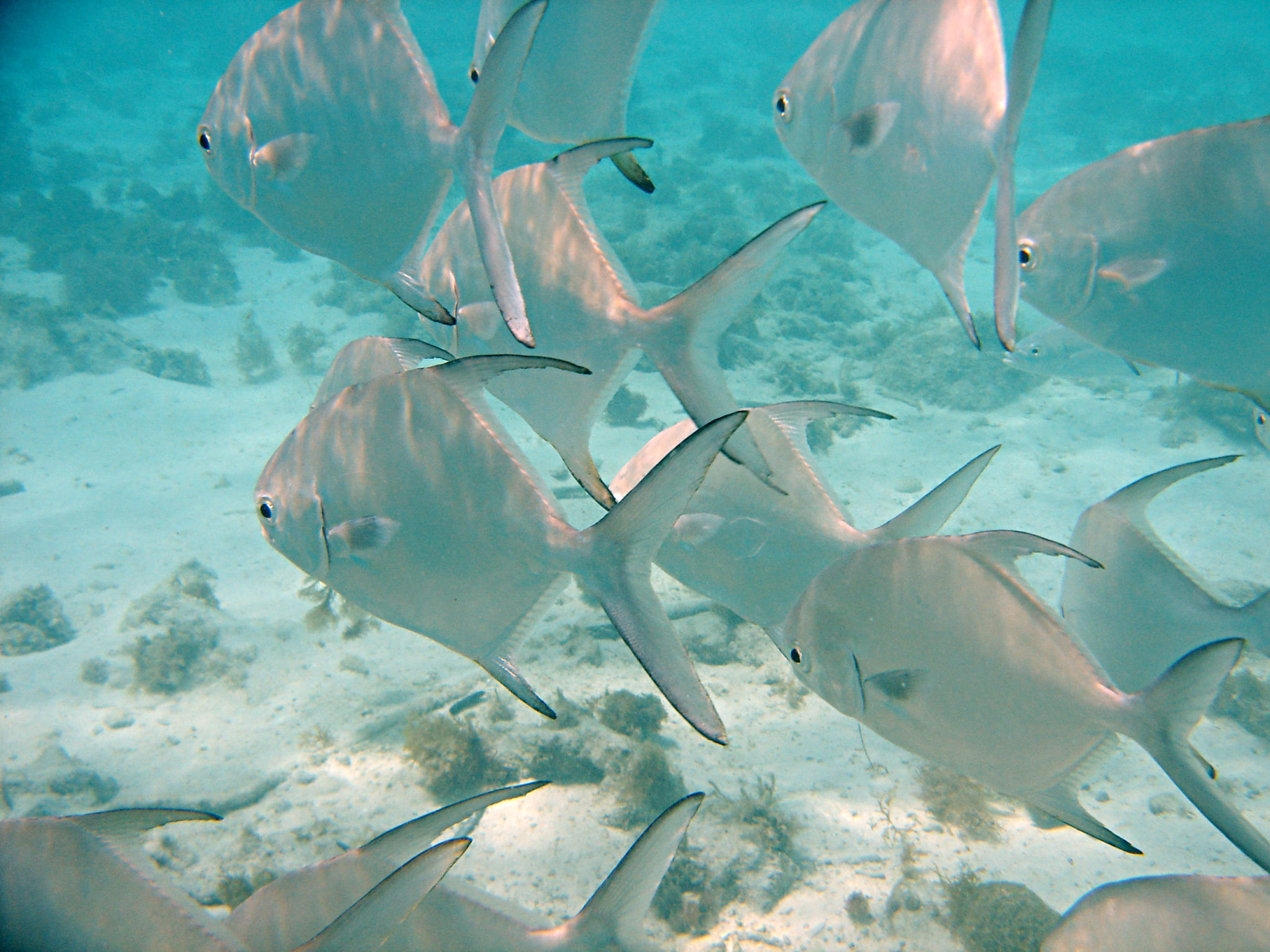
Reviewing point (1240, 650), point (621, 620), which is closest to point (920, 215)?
point (1240, 650)

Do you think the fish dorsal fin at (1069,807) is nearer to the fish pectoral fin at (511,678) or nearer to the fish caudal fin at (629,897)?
the fish caudal fin at (629,897)

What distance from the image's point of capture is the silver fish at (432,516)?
5.10 feet

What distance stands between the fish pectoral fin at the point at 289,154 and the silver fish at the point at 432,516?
651 millimetres

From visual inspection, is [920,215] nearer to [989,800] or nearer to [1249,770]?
[989,800]

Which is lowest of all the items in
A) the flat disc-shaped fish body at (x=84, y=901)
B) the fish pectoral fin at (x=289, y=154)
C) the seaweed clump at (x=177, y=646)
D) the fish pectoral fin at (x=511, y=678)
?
the seaweed clump at (x=177, y=646)

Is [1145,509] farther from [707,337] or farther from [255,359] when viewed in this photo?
[255,359]

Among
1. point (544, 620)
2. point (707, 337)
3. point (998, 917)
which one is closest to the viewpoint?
point (707, 337)

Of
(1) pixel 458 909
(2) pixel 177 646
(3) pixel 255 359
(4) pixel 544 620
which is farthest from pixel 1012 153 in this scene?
(3) pixel 255 359

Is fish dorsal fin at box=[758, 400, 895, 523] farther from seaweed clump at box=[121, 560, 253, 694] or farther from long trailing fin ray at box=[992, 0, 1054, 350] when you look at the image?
seaweed clump at box=[121, 560, 253, 694]

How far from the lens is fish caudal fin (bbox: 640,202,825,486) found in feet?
4.66

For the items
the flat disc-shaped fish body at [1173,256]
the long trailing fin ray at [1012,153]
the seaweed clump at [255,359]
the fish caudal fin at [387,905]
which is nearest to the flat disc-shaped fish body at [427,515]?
the fish caudal fin at [387,905]

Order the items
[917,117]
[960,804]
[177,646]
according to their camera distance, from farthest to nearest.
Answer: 1. [177,646]
2. [960,804]
3. [917,117]

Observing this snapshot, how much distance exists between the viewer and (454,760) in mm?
3291

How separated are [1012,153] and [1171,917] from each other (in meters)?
1.79
